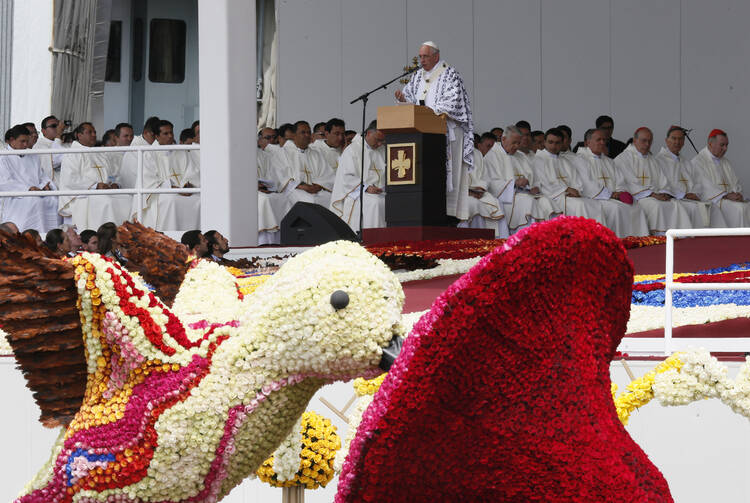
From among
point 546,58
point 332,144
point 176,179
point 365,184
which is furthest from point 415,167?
point 546,58

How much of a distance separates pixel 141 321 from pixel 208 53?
7.55m

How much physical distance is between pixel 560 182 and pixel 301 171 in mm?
2790

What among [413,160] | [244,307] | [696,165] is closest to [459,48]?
[696,165]

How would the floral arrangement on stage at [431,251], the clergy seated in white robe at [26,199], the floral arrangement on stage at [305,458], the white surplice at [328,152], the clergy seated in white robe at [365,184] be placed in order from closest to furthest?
the floral arrangement on stage at [305,458] < the floral arrangement on stage at [431,251] < the clergy seated in white robe at [26,199] < the clergy seated in white robe at [365,184] < the white surplice at [328,152]

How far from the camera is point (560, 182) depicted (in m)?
11.8

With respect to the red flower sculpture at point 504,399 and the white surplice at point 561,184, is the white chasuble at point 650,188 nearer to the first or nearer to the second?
the white surplice at point 561,184

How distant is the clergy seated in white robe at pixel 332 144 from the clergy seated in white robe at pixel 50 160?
271 centimetres

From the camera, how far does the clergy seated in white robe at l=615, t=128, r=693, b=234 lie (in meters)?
11.7

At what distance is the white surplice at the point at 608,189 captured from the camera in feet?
37.8

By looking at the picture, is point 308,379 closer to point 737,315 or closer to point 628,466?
point 628,466

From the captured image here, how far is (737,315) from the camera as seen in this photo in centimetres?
475

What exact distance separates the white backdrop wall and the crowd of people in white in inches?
54.9

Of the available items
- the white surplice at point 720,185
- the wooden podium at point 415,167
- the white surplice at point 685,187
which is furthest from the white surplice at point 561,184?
the wooden podium at point 415,167

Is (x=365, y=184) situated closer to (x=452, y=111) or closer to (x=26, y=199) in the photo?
(x=452, y=111)
